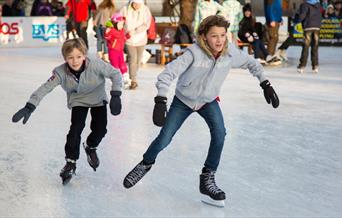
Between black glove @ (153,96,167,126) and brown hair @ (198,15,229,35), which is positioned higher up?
brown hair @ (198,15,229,35)

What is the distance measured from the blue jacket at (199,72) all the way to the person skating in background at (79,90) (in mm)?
531

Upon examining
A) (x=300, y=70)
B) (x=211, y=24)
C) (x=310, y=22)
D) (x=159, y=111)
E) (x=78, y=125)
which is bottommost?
(x=300, y=70)

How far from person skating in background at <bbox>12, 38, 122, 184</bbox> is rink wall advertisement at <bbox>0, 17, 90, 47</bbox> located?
1589cm

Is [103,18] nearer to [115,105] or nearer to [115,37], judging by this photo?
[115,37]

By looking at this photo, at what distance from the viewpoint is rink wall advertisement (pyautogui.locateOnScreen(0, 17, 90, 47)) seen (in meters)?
20.4

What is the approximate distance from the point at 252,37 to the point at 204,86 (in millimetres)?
10455

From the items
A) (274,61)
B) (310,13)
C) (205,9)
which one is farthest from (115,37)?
(274,61)

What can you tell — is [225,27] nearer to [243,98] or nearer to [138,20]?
[243,98]

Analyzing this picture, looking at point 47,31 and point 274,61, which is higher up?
point 274,61

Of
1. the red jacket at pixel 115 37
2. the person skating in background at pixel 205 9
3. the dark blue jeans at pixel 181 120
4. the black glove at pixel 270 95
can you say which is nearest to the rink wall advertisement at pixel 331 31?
the person skating in background at pixel 205 9

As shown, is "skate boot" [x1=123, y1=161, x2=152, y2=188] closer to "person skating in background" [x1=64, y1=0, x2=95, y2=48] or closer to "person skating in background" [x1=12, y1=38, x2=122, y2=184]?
"person skating in background" [x1=12, y1=38, x2=122, y2=184]

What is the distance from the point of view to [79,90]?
475 centimetres

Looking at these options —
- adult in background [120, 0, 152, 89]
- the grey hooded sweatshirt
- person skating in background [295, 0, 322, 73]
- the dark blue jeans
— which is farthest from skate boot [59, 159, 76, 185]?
person skating in background [295, 0, 322, 73]

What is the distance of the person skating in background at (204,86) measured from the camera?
4.12 meters
